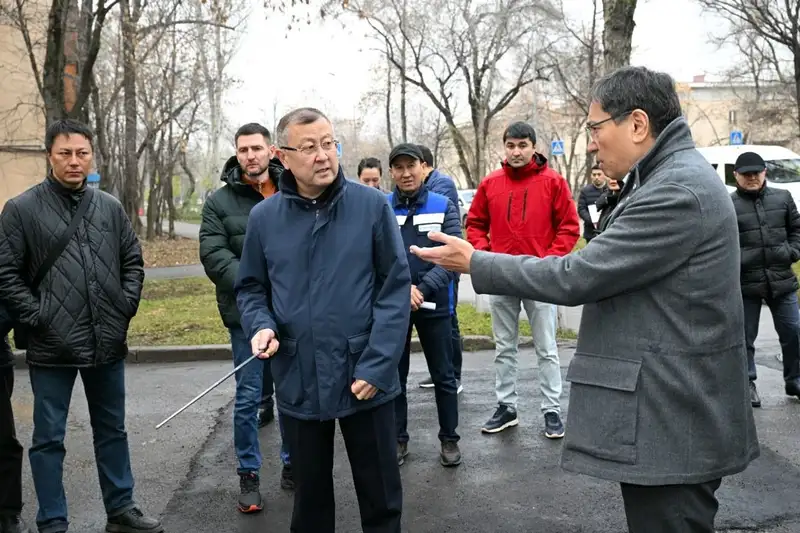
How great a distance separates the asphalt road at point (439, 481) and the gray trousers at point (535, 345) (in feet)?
0.96

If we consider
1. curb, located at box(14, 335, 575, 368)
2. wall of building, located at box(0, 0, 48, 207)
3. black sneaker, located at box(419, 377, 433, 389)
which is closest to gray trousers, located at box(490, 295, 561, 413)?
black sneaker, located at box(419, 377, 433, 389)

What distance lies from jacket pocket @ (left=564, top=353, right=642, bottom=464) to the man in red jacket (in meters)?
3.20

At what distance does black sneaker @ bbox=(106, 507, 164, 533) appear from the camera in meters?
4.10

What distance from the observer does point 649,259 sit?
2195 mm

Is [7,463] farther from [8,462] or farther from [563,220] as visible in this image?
[563,220]

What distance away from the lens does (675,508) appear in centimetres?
227

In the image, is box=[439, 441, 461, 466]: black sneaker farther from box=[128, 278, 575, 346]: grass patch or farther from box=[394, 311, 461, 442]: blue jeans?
box=[128, 278, 575, 346]: grass patch

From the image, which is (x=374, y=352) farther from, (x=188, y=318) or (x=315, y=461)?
(x=188, y=318)

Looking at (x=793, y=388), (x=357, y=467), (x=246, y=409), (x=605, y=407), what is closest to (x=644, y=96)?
(x=605, y=407)

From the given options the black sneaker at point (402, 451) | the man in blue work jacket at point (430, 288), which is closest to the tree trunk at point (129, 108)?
the man in blue work jacket at point (430, 288)

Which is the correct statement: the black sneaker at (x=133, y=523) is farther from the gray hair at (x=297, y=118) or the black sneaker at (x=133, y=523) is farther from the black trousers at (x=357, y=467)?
the gray hair at (x=297, y=118)

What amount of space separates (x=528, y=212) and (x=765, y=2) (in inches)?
923

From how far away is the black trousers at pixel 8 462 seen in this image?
163 inches

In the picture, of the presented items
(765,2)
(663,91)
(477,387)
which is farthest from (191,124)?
(663,91)
